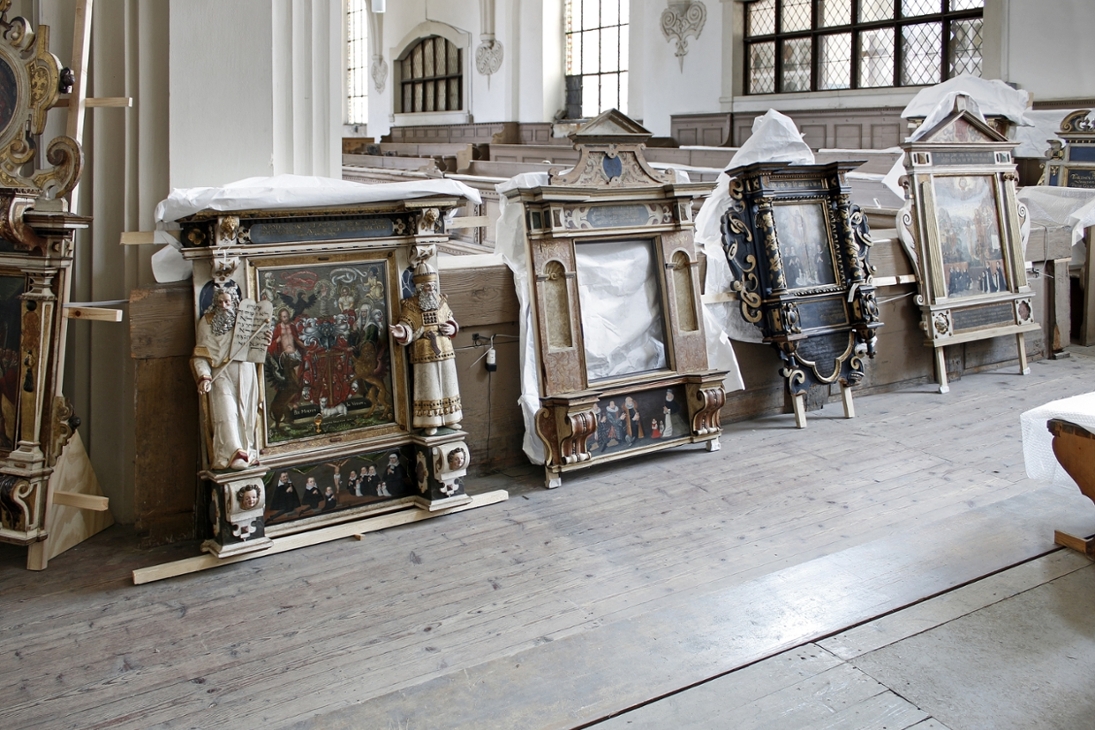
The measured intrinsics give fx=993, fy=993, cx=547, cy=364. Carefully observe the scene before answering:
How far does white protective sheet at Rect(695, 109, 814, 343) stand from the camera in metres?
4.62

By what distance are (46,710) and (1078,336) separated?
21.2 feet

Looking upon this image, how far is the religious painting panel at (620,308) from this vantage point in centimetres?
397

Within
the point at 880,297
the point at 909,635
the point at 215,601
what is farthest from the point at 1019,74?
the point at 215,601

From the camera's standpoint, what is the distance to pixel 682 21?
11.9m

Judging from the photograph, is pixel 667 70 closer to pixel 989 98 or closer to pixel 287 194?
pixel 989 98

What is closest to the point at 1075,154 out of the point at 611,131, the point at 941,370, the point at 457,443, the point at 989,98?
the point at 989,98

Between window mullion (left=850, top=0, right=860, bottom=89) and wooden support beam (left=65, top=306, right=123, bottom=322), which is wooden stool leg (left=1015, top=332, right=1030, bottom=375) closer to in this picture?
wooden support beam (left=65, top=306, right=123, bottom=322)

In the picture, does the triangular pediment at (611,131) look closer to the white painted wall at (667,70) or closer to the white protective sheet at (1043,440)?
the white protective sheet at (1043,440)

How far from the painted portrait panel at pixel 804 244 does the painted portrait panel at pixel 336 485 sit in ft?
7.14

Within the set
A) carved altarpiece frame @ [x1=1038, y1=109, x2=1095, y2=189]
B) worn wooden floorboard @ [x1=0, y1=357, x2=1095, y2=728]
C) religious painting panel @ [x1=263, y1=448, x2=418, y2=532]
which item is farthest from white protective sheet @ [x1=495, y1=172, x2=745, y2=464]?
carved altarpiece frame @ [x1=1038, y1=109, x2=1095, y2=189]

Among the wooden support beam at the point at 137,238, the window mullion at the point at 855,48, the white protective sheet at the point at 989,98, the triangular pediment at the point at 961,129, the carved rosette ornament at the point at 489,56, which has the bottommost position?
the wooden support beam at the point at 137,238

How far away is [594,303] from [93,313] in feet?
6.11

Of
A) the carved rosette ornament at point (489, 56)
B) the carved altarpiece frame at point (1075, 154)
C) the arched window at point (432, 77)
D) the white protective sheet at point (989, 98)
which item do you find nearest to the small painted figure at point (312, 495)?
the white protective sheet at point (989, 98)

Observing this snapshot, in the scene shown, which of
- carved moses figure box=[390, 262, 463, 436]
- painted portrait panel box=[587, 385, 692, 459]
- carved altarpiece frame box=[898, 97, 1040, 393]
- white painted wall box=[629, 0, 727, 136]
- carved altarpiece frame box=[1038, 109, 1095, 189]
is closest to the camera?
carved moses figure box=[390, 262, 463, 436]
